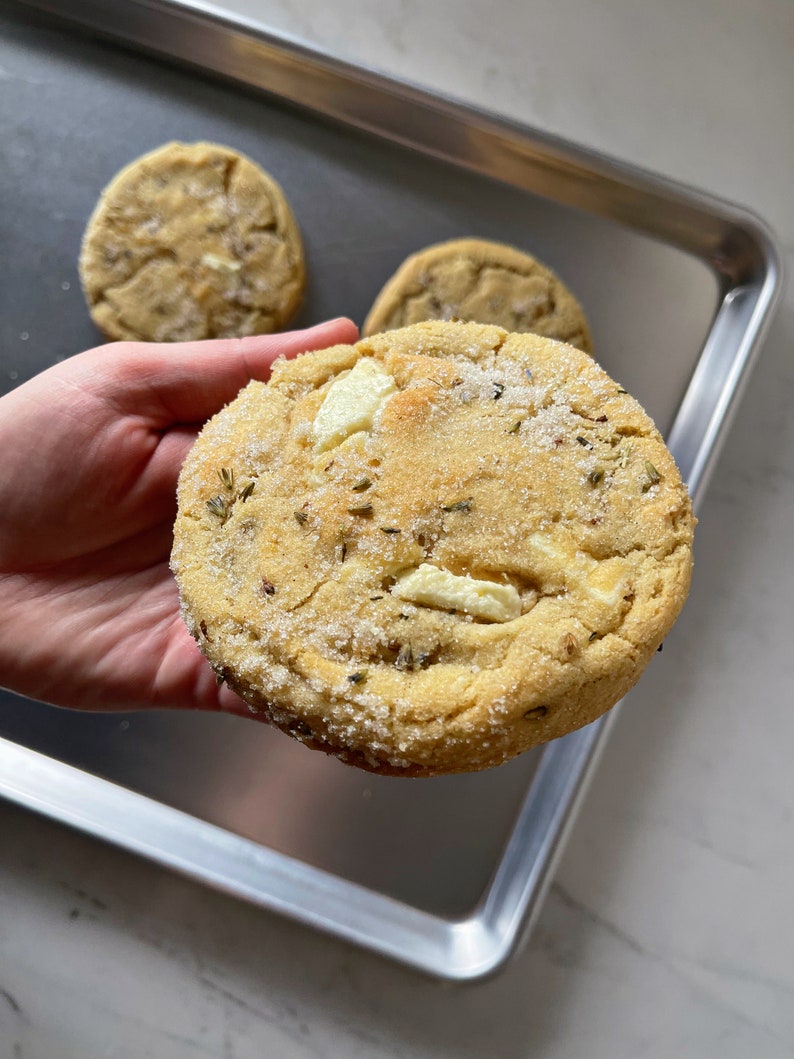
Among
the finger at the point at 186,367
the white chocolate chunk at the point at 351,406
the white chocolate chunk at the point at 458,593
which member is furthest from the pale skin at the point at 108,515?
the white chocolate chunk at the point at 458,593

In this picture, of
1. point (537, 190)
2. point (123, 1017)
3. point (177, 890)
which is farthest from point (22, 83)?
point (123, 1017)

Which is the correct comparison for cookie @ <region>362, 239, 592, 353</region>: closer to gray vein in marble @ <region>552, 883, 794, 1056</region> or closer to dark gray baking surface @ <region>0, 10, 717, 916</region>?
dark gray baking surface @ <region>0, 10, 717, 916</region>

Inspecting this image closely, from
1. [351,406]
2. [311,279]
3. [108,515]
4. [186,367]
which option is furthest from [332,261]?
[351,406]

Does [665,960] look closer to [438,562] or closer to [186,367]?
[438,562]

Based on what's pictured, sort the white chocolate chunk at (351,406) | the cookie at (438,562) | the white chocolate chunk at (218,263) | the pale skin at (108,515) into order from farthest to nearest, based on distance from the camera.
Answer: the white chocolate chunk at (218,263) < the pale skin at (108,515) < the white chocolate chunk at (351,406) < the cookie at (438,562)

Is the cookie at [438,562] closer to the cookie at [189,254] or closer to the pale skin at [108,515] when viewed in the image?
the pale skin at [108,515]

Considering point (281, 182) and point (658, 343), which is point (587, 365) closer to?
point (658, 343)

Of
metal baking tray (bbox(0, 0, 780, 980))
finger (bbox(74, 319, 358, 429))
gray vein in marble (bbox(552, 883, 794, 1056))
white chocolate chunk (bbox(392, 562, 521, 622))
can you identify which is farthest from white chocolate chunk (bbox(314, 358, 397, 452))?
gray vein in marble (bbox(552, 883, 794, 1056))

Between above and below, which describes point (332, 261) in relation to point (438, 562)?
above
